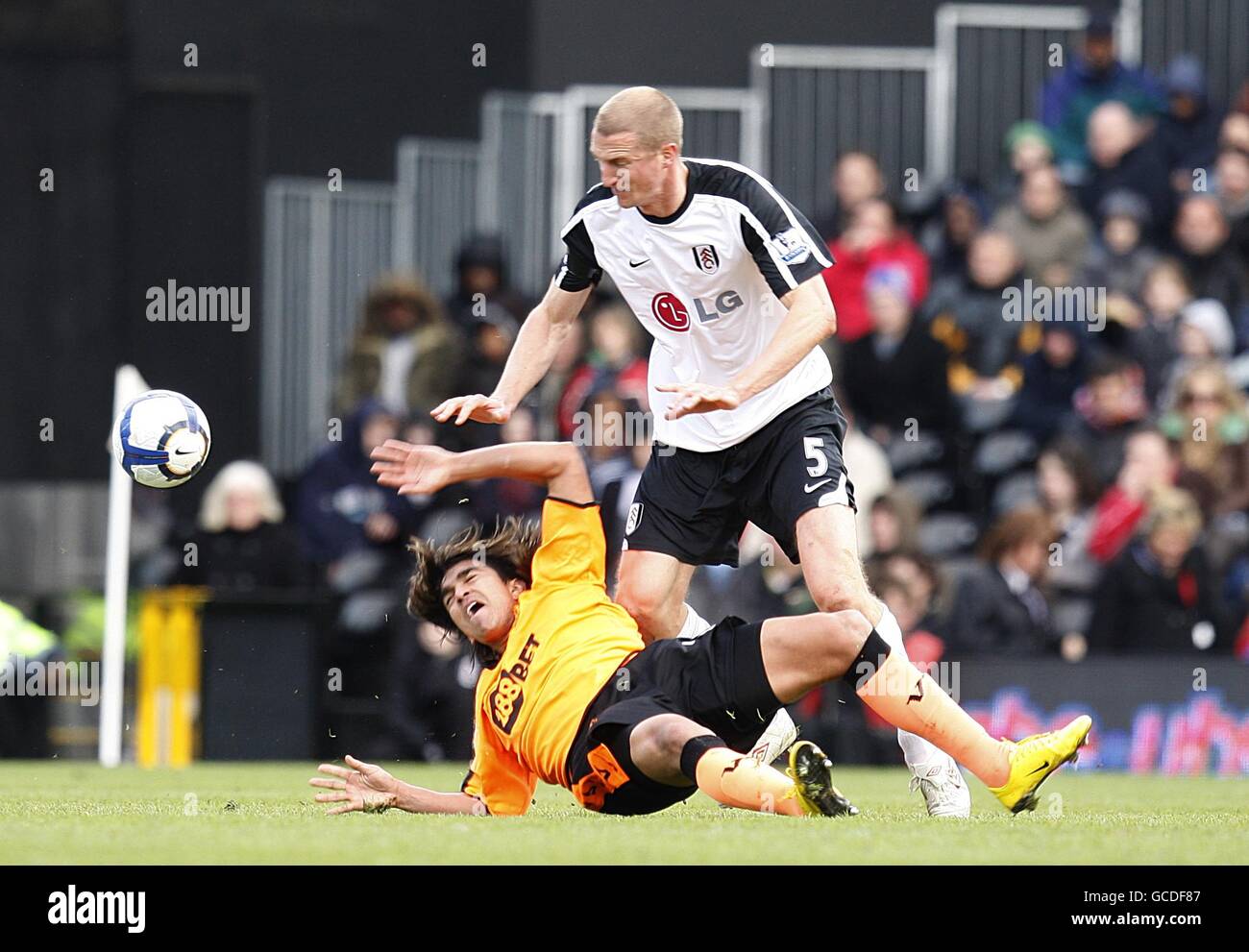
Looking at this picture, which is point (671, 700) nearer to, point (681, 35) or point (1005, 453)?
point (1005, 453)

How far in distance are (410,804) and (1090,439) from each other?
7.75m

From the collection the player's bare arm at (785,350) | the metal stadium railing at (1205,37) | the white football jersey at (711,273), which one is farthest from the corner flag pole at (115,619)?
the metal stadium railing at (1205,37)

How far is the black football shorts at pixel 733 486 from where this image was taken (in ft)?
24.9

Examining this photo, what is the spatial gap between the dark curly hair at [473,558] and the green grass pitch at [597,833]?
25.9 inches

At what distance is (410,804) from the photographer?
22.9ft

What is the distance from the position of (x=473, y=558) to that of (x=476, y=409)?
1.81ft

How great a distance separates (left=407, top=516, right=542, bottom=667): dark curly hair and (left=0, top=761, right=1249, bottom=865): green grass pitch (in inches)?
25.9

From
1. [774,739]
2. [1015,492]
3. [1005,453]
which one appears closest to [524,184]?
[1005,453]

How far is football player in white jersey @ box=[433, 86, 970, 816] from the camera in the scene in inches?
289

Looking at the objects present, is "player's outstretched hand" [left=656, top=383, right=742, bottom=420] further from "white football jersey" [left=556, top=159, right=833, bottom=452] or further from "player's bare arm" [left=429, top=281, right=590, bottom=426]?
"player's bare arm" [left=429, top=281, right=590, bottom=426]

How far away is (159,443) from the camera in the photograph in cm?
852

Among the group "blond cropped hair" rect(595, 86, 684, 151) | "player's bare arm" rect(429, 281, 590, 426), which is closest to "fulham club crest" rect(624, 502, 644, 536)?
"player's bare arm" rect(429, 281, 590, 426)
